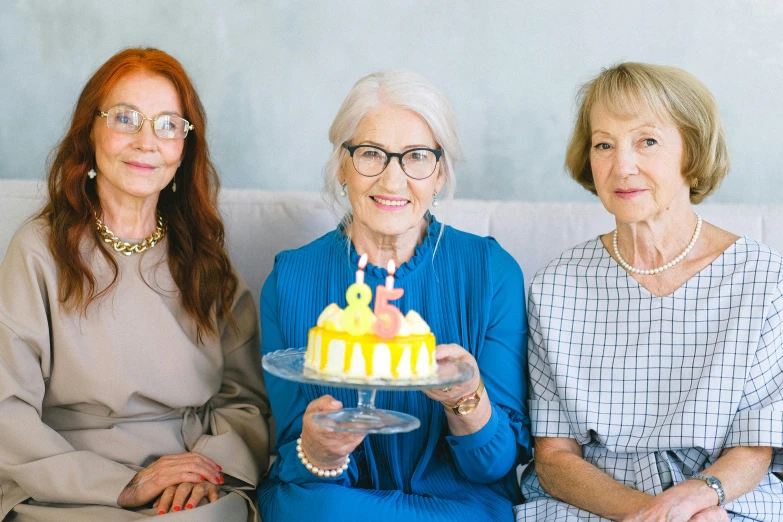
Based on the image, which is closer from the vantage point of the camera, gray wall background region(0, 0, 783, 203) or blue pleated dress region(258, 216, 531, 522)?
blue pleated dress region(258, 216, 531, 522)

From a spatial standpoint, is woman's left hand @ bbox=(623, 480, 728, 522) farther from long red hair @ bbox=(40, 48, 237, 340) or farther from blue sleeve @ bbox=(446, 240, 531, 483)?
long red hair @ bbox=(40, 48, 237, 340)

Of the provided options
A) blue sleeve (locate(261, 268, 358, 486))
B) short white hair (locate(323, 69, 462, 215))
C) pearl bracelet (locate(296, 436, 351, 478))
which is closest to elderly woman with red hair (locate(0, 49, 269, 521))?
blue sleeve (locate(261, 268, 358, 486))

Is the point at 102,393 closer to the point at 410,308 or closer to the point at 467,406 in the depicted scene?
the point at 410,308

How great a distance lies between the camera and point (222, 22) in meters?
3.61

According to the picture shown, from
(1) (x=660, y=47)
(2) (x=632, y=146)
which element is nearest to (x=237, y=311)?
(2) (x=632, y=146)

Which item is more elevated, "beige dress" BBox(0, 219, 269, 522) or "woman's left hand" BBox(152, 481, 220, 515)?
"beige dress" BBox(0, 219, 269, 522)

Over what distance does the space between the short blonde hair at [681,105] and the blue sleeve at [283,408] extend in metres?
0.97

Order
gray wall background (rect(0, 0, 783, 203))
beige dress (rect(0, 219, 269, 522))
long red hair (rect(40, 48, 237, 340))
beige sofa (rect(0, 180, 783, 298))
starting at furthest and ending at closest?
1. gray wall background (rect(0, 0, 783, 203))
2. beige sofa (rect(0, 180, 783, 298))
3. long red hair (rect(40, 48, 237, 340))
4. beige dress (rect(0, 219, 269, 522))

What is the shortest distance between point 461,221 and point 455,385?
3.31 feet

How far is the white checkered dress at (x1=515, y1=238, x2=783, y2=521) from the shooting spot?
6.86 ft

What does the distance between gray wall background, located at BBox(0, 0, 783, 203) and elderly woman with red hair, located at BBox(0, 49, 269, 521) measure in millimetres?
1146

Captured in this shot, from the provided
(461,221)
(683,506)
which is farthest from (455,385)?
(461,221)

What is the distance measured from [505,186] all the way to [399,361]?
1.98 meters

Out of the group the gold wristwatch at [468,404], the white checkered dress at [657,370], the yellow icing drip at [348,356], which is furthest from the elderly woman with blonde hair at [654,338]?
the yellow icing drip at [348,356]
